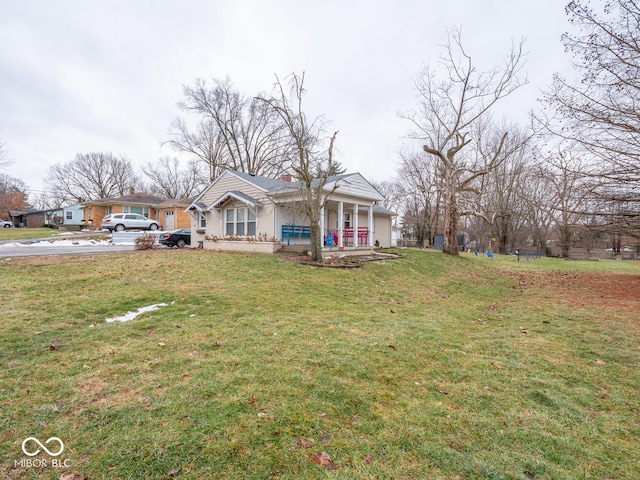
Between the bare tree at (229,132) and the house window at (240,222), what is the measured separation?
1401 centimetres

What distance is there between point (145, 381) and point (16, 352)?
82.1 inches

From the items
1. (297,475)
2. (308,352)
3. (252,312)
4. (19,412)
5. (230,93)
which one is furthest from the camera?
(230,93)

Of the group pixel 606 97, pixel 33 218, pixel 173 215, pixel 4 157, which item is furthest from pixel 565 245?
pixel 33 218

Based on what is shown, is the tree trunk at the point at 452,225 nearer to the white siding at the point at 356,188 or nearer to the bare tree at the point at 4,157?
the white siding at the point at 356,188

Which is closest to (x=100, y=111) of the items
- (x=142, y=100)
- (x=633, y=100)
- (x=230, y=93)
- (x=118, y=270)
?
(x=142, y=100)

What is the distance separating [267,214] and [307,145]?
421cm

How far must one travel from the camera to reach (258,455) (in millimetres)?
2135

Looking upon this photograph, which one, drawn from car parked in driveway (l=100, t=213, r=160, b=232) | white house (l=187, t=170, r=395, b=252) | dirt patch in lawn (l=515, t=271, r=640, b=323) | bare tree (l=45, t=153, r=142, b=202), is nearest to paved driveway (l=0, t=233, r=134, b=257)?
white house (l=187, t=170, r=395, b=252)

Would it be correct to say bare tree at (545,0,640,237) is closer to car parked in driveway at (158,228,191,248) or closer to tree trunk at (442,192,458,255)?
tree trunk at (442,192,458,255)

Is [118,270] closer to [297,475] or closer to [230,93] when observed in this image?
[297,475]

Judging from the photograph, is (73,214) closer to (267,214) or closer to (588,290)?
(267,214)

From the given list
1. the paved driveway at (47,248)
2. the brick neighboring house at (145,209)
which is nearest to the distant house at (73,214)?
the brick neighboring house at (145,209)

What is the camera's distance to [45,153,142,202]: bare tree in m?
45.7

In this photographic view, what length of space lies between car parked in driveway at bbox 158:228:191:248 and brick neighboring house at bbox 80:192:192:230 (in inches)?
511
